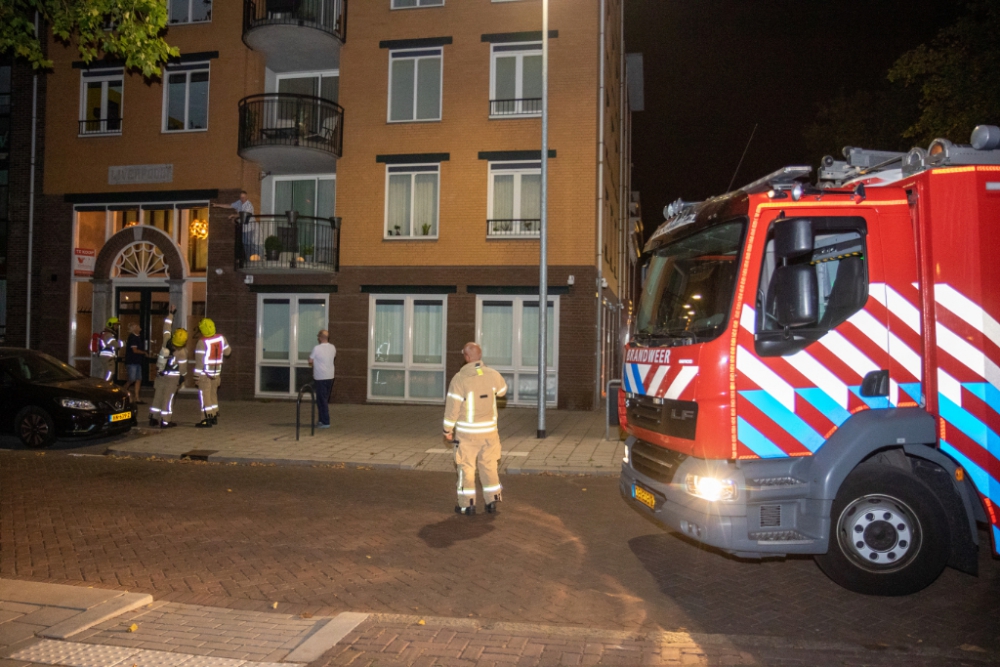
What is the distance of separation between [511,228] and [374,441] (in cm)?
759

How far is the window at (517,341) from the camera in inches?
717

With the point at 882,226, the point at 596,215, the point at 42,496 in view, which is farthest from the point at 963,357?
the point at 596,215

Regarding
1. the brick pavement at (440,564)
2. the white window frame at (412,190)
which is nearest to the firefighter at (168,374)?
the brick pavement at (440,564)

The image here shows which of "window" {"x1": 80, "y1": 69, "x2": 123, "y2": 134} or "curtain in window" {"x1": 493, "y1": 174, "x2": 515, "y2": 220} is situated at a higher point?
"window" {"x1": 80, "y1": 69, "x2": 123, "y2": 134}

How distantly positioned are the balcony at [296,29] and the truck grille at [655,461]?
52.8ft

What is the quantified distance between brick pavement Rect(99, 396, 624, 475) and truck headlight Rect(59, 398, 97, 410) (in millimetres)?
728

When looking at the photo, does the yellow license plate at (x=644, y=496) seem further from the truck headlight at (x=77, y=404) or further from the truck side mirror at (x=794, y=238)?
the truck headlight at (x=77, y=404)

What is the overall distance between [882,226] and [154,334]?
768 inches

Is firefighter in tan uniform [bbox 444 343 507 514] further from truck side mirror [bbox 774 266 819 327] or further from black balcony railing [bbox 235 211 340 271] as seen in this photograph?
black balcony railing [bbox 235 211 340 271]

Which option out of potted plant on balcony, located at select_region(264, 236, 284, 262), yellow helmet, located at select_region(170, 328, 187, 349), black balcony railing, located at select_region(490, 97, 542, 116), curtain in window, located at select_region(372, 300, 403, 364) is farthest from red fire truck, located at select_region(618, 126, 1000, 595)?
potted plant on balcony, located at select_region(264, 236, 284, 262)

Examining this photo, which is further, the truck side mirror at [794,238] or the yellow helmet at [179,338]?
the yellow helmet at [179,338]

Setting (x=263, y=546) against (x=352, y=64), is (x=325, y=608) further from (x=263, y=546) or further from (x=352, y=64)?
(x=352, y=64)

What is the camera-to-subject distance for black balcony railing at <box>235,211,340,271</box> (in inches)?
754

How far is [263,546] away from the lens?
664cm
